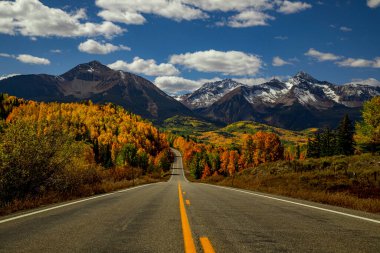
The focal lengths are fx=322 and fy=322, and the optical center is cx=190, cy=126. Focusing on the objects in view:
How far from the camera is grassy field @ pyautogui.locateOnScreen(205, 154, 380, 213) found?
44.8 feet

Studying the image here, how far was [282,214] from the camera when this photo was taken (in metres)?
9.62

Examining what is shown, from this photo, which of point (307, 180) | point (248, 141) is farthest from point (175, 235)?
point (248, 141)

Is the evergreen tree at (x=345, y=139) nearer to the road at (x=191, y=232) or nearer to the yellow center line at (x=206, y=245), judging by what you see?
the road at (x=191, y=232)

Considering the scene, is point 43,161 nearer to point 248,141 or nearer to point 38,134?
point 38,134

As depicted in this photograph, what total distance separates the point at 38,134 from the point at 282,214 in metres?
11.6

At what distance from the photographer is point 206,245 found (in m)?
5.71

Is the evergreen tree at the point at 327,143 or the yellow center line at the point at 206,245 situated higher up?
the evergreen tree at the point at 327,143

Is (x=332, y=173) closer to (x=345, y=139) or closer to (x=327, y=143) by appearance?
(x=345, y=139)

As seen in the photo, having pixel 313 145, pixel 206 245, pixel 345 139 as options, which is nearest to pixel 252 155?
pixel 313 145

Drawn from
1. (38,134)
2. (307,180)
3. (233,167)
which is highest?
(38,134)

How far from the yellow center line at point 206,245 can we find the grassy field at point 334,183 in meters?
7.75

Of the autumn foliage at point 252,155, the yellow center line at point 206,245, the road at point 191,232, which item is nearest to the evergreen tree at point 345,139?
the autumn foliage at point 252,155

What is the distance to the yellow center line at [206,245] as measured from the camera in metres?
5.36

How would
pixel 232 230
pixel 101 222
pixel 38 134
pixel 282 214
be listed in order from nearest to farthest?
pixel 232 230 → pixel 101 222 → pixel 282 214 → pixel 38 134
